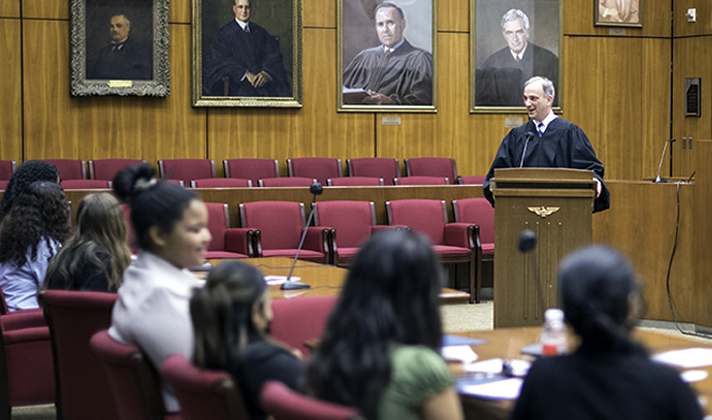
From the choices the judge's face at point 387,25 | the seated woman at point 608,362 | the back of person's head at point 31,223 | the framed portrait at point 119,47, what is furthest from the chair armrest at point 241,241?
the seated woman at point 608,362

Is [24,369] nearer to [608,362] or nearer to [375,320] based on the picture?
[375,320]

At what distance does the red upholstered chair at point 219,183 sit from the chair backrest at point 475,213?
250 centimetres

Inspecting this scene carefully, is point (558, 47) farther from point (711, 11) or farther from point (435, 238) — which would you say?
point (435, 238)

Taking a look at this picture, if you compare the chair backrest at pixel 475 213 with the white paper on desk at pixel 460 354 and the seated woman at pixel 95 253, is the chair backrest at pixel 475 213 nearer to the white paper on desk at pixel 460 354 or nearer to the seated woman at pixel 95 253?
the seated woman at pixel 95 253

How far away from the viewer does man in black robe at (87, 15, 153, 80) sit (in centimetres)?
927

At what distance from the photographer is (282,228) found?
7023mm

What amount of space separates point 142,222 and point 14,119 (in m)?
7.86

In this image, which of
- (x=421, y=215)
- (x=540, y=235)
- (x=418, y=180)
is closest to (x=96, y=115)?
(x=418, y=180)

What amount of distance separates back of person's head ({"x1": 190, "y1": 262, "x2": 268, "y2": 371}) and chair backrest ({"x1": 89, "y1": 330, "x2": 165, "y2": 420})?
326mm

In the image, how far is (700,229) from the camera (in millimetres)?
5320

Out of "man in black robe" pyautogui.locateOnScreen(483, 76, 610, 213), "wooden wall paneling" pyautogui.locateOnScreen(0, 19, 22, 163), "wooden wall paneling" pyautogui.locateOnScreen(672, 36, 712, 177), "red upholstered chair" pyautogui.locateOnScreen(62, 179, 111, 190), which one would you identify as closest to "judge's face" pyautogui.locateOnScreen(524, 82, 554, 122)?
"man in black robe" pyautogui.locateOnScreen(483, 76, 610, 213)

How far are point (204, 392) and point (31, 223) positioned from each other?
8.49 feet

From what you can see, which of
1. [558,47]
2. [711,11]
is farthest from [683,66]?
[558,47]

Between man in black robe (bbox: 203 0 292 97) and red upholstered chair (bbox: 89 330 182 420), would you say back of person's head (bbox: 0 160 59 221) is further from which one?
man in black robe (bbox: 203 0 292 97)
